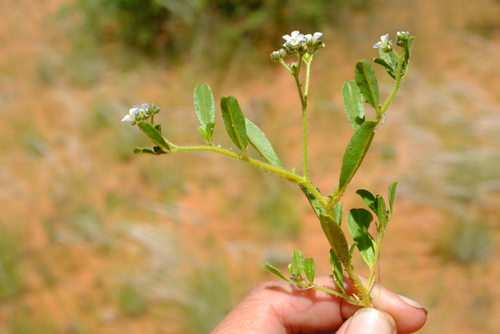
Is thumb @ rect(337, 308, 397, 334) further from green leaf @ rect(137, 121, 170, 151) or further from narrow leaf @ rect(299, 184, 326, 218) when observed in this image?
green leaf @ rect(137, 121, 170, 151)

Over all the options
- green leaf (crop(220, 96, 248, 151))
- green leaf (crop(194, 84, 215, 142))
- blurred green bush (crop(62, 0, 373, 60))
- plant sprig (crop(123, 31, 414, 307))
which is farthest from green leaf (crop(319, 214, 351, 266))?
blurred green bush (crop(62, 0, 373, 60))

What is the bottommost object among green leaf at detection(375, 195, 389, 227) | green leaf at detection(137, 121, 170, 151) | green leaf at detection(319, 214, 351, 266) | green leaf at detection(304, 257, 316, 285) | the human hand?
the human hand

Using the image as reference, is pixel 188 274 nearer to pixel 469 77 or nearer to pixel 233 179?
pixel 233 179

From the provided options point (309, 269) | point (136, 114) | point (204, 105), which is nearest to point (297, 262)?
point (309, 269)

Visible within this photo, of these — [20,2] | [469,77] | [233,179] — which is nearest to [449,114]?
[469,77]

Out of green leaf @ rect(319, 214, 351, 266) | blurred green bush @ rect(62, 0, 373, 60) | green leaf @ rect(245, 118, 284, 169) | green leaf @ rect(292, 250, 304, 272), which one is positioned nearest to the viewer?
green leaf @ rect(319, 214, 351, 266)

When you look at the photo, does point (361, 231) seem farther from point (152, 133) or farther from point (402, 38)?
point (152, 133)

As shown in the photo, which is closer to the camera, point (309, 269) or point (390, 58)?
point (390, 58)
